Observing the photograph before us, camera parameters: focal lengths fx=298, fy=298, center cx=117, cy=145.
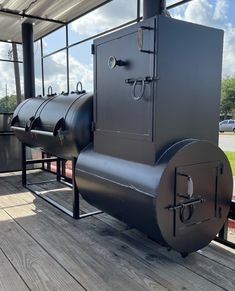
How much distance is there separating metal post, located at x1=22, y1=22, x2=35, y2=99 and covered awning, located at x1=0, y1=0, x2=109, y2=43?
160 millimetres

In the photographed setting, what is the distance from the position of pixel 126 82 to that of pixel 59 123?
1.05m

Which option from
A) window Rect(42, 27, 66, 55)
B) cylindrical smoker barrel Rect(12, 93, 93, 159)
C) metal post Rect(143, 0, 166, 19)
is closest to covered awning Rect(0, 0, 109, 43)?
window Rect(42, 27, 66, 55)

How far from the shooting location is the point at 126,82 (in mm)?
2082

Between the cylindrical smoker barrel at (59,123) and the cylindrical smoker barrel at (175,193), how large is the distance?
0.52 m

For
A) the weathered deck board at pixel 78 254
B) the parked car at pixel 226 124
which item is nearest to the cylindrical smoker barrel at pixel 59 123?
the weathered deck board at pixel 78 254

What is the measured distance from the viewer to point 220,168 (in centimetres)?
214

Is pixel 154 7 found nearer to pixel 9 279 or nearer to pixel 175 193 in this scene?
pixel 175 193

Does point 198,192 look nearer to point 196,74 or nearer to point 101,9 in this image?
point 196,74

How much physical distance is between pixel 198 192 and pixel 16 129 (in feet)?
9.16

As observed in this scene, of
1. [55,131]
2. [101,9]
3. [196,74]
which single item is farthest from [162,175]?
[101,9]

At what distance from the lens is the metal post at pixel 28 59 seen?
15.5 ft

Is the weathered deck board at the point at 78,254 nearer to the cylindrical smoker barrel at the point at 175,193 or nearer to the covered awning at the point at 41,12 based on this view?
the cylindrical smoker barrel at the point at 175,193

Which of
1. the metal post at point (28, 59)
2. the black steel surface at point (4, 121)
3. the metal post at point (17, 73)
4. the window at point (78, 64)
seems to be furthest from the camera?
the metal post at point (17, 73)

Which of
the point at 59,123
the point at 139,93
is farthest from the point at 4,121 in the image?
the point at 139,93
